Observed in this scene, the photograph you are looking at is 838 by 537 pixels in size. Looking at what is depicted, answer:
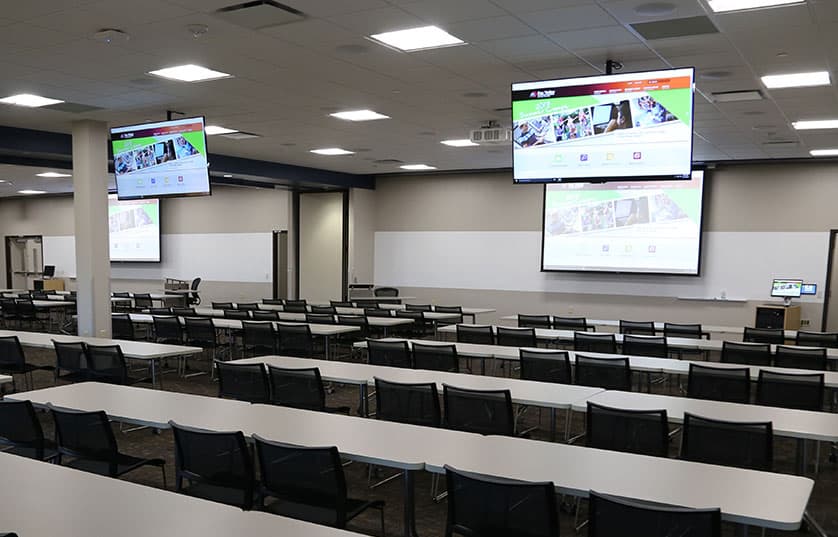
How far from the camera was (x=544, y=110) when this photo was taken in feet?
20.0

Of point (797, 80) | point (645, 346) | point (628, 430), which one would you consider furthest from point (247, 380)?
point (797, 80)

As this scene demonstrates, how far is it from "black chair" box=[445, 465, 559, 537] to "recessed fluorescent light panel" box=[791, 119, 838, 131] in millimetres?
8403

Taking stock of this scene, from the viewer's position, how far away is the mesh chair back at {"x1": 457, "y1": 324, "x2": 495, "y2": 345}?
27.9 feet

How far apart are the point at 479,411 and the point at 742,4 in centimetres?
352

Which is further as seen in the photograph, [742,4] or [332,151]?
[332,151]

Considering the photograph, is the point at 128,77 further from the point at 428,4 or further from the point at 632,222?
the point at 632,222

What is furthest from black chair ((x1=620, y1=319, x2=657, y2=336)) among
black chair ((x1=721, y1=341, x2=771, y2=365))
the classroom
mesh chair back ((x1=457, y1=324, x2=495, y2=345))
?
mesh chair back ((x1=457, y1=324, x2=495, y2=345))

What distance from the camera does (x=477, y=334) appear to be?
8633mm

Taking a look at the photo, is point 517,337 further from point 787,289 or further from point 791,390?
point 787,289

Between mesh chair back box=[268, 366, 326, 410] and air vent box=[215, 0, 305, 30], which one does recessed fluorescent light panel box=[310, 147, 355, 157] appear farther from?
mesh chair back box=[268, 366, 326, 410]

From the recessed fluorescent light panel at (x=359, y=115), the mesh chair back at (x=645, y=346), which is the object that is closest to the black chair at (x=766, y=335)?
the mesh chair back at (x=645, y=346)

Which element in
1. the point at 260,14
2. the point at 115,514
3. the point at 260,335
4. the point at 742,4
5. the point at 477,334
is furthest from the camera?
the point at 260,335

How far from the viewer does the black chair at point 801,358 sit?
671 centimetres

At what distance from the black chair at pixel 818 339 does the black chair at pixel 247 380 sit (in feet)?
22.5
